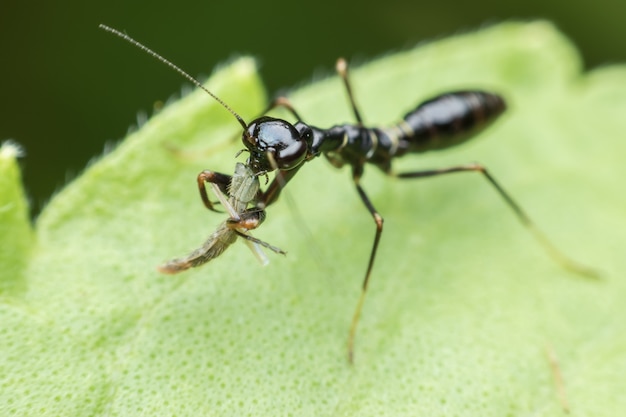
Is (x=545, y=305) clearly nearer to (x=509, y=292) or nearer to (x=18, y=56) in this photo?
(x=509, y=292)

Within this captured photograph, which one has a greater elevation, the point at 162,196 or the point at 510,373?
the point at 162,196

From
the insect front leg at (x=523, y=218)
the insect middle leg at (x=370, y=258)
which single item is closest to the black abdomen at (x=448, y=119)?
the insect front leg at (x=523, y=218)

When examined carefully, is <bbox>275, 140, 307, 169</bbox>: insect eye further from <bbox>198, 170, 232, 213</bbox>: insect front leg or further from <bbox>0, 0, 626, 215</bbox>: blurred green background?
<bbox>0, 0, 626, 215</bbox>: blurred green background

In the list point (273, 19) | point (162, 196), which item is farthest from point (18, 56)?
point (162, 196)

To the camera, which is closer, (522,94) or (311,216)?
(311,216)

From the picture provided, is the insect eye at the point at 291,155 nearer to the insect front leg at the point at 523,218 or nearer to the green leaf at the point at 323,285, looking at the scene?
the green leaf at the point at 323,285

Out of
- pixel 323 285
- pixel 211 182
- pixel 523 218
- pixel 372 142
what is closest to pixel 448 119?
pixel 372 142
